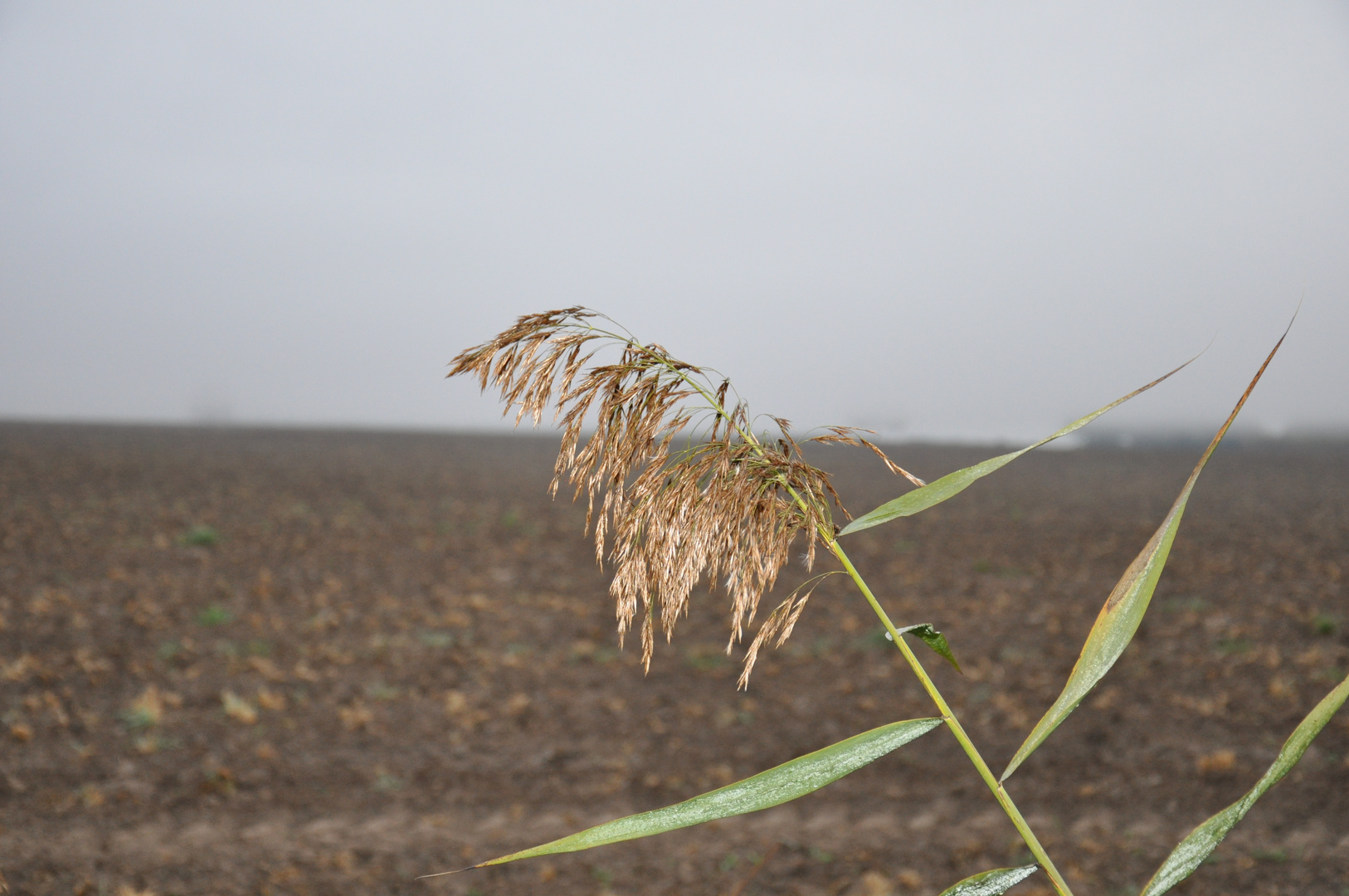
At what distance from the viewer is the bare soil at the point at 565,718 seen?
4305mm

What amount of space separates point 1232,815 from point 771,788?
52 centimetres

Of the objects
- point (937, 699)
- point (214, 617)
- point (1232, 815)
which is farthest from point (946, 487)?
point (214, 617)

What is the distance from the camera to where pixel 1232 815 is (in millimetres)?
905

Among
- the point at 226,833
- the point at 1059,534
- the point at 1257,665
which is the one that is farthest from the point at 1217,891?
the point at 1059,534

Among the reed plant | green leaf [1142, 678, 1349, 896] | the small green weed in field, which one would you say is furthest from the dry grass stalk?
the small green weed in field

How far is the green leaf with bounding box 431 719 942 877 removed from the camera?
2.68ft

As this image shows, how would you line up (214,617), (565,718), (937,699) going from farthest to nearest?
(214,617), (565,718), (937,699)

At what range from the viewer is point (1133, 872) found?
429 centimetres

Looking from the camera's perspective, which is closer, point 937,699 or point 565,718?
point 937,699

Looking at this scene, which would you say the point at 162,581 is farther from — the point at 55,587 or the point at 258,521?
the point at 258,521

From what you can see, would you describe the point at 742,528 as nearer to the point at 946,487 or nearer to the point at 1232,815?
the point at 946,487

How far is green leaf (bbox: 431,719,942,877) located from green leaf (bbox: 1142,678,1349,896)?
303 mm

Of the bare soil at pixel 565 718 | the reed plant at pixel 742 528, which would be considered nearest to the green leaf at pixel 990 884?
the reed plant at pixel 742 528

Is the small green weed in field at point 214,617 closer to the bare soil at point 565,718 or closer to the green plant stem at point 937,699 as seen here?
the bare soil at point 565,718
